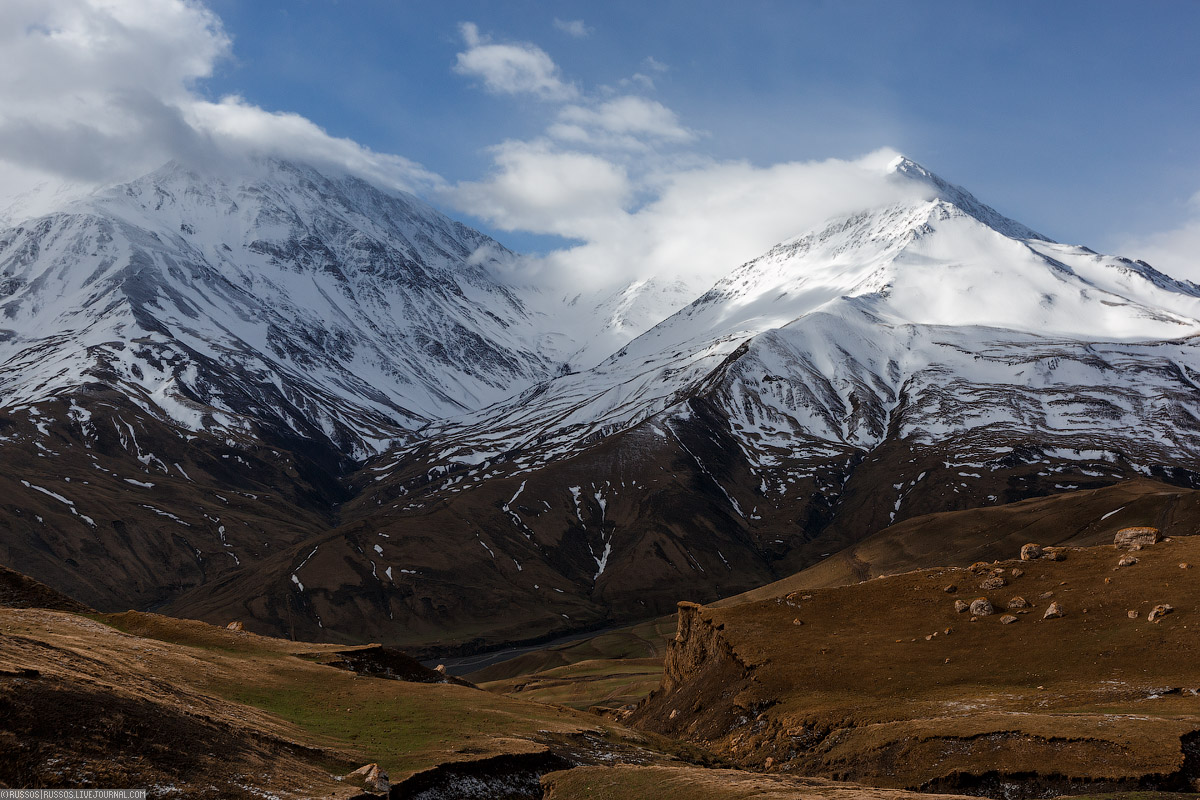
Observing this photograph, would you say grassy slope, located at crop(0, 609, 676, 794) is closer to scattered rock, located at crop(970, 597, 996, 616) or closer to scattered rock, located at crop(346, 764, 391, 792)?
scattered rock, located at crop(346, 764, 391, 792)

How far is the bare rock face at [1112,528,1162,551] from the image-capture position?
63594 mm

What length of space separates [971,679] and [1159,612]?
12.0 m

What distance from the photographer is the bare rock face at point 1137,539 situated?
6359 centimetres

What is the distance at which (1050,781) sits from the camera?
37.9 metres

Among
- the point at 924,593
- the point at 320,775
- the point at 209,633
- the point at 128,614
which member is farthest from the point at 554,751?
the point at 924,593

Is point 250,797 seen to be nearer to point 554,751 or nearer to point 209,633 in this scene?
point 554,751

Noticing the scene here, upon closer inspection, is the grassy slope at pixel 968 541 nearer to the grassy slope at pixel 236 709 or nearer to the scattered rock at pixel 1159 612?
the grassy slope at pixel 236 709

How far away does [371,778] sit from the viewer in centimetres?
3338

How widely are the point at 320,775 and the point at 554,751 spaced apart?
49.0 ft

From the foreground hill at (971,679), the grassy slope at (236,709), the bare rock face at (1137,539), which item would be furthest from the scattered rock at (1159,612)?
the grassy slope at (236,709)

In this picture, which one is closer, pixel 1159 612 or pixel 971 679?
pixel 1159 612

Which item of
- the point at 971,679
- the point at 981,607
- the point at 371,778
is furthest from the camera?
the point at 981,607

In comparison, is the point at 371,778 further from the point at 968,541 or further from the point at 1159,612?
the point at 968,541

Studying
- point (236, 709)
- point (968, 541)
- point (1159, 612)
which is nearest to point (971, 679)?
point (1159, 612)
